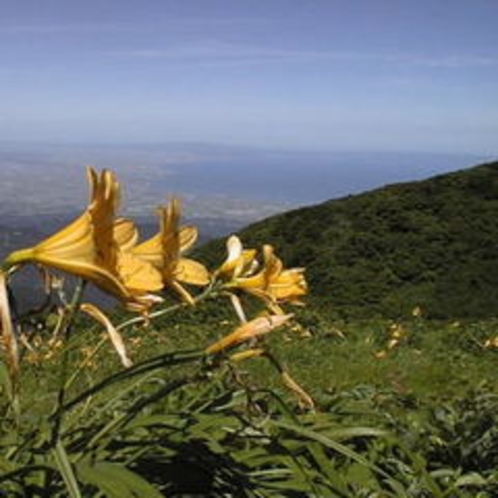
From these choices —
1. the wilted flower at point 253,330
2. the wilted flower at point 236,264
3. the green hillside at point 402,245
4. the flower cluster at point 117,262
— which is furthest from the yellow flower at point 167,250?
the green hillside at point 402,245

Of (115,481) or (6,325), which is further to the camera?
(115,481)

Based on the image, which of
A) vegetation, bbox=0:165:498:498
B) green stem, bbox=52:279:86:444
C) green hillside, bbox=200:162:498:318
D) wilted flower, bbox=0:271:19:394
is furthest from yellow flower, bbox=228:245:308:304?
green hillside, bbox=200:162:498:318

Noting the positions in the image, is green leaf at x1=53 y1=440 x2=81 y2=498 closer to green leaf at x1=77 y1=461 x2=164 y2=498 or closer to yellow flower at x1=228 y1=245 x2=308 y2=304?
green leaf at x1=77 y1=461 x2=164 y2=498

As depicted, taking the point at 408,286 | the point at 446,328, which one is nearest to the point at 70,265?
the point at 446,328

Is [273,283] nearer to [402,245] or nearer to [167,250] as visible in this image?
[167,250]

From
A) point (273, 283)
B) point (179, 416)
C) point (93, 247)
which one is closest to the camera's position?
point (93, 247)

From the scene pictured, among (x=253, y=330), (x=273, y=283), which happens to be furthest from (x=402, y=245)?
(x=253, y=330)
